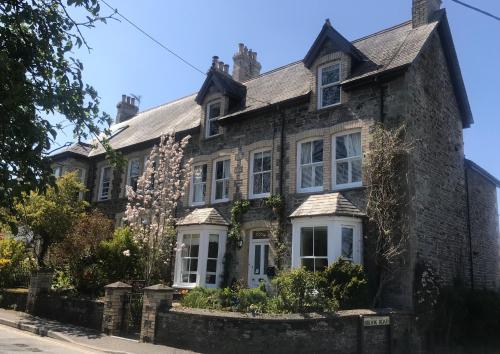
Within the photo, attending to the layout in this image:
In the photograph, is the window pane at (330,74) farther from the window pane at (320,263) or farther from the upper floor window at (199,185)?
the upper floor window at (199,185)

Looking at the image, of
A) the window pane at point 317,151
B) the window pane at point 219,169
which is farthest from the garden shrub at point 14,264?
the window pane at point 317,151

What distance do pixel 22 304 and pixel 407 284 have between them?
14.2m

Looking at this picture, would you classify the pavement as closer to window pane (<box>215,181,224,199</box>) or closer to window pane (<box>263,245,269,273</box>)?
window pane (<box>263,245,269,273</box>)

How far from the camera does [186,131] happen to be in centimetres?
2216

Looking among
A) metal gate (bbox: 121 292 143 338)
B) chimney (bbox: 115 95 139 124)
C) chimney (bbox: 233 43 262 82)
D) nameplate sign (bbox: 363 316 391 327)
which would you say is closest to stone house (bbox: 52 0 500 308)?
nameplate sign (bbox: 363 316 391 327)

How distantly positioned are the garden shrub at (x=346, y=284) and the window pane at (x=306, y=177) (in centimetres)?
381

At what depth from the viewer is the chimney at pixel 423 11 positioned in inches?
671

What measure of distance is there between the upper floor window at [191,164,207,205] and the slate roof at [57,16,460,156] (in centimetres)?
199

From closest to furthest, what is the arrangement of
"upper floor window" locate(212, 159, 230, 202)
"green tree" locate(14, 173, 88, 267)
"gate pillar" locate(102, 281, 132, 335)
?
"gate pillar" locate(102, 281, 132, 335) → "green tree" locate(14, 173, 88, 267) → "upper floor window" locate(212, 159, 230, 202)

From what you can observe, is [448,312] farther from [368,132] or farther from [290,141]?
[290,141]

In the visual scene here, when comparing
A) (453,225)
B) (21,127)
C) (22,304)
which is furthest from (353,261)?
(22,304)

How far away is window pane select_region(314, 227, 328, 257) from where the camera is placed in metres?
15.2

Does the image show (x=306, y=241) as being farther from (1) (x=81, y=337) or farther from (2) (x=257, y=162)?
(1) (x=81, y=337)

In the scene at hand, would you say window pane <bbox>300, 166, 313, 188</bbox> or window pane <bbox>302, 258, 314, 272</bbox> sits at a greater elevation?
window pane <bbox>300, 166, 313, 188</bbox>
